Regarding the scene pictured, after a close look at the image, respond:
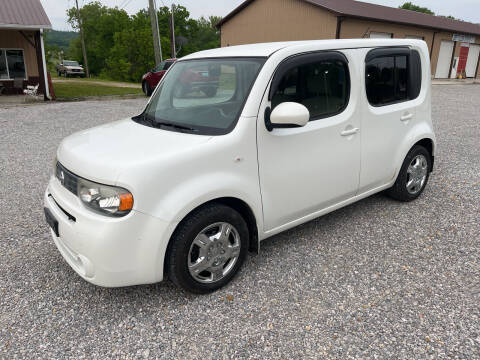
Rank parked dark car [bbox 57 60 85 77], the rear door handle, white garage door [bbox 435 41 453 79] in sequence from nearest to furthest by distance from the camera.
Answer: the rear door handle, white garage door [bbox 435 41 453 79], parked dark car [bbox 57 60 85 77]

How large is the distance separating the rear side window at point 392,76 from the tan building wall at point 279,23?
20.3m

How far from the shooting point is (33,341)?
2453mm

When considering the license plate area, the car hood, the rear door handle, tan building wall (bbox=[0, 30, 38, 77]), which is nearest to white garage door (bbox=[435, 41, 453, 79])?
tan building wall (bbox=[0, 30, 38, 77])

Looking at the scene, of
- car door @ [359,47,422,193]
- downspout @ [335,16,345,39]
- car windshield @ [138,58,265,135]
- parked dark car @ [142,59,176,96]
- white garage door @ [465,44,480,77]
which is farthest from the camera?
white garage door @ [465,44,480,77]

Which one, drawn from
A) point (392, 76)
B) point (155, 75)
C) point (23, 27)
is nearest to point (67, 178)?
point (392, 76)

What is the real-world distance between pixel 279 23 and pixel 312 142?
994 inches

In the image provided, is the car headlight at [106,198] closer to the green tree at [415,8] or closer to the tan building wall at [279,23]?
the tan building wall at [279,23]

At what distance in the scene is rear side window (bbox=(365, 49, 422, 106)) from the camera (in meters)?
3.64

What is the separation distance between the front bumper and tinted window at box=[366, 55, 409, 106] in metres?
2.44

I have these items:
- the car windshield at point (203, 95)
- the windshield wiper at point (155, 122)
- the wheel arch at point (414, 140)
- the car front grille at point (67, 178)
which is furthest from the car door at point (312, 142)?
the car front grille at point (67, 178)

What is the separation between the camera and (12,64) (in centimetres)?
1769

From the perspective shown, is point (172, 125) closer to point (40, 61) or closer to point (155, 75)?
point (155, 75)

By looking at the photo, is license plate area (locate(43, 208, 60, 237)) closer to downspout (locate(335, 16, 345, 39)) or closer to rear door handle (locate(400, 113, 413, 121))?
rear door handle (locate(400, 113, 413, 121))

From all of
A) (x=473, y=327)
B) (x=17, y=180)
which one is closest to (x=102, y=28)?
(x=17, y=180)
